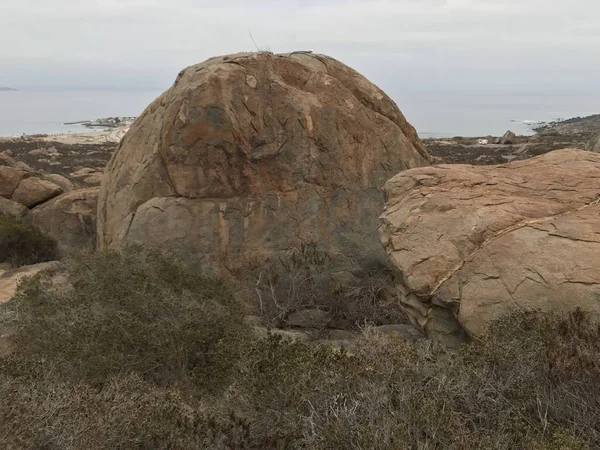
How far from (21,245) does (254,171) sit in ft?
21.1

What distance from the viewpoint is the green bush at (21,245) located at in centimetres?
Answer: 1224

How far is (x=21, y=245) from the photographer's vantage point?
40.5 feet

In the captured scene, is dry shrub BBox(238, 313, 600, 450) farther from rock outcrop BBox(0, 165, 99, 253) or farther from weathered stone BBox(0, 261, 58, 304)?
rock outcrop BBox(0, 165, 99, 253)

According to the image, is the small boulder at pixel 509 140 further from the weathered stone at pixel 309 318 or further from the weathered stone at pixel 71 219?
the weathered stone at pixel 309 318

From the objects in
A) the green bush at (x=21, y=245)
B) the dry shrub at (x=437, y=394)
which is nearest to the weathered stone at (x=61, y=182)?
the green bush at (x=21, y=245)

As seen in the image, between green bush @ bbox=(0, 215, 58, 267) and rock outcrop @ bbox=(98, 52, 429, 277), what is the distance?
377 cm

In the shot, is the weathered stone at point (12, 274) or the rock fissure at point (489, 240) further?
the weathered stone at point (12, 274)

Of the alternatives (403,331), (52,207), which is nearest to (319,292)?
(403,331)

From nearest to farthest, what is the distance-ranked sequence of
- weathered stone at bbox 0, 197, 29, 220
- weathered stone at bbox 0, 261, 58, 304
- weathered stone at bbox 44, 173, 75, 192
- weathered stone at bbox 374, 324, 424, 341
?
weathered stone at bbox 374, 324, 424, 341 → weathered stone at bbox 0, 261, 58, 304 → weathered stone at bbox 0, 197, 29, 220 → weathered stone at bbox 44, 173, 75, 192

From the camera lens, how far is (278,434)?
3.59 m

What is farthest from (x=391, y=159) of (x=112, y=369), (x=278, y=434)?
(x=278, y=434)

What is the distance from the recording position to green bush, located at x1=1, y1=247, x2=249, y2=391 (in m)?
5.14

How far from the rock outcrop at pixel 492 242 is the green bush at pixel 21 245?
29.5 feet

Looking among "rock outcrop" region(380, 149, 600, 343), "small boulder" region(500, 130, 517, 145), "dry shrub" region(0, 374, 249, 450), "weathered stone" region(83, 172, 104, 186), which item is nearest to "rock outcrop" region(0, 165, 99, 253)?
"weathered stone" region(83, 172, 104, 186)
